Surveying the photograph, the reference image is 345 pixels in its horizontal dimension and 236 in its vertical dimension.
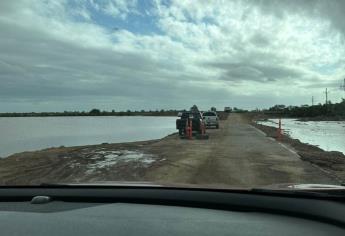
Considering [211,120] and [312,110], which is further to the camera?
[312,110]

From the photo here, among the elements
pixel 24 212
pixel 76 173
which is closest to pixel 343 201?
pixel 24 212

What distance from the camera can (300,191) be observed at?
315cm

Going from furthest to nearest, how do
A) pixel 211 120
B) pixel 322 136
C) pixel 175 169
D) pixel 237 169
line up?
1. pixel 211 120
2. pixel 322 136
3. pixel 175 169
4. pixel 237 169

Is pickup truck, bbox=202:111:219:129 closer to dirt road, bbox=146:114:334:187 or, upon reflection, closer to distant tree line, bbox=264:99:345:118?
dirt road, bbox=146:114:334:187

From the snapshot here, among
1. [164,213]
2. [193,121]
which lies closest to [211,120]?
[193,121]

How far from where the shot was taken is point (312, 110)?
164m

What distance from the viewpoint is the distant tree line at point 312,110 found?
152 metres

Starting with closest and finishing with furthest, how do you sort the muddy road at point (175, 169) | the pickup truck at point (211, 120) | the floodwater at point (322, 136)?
the muddy road at point (175, 169) < the floodwater at point (322, 136) < the pickup truck at point (211, 120)

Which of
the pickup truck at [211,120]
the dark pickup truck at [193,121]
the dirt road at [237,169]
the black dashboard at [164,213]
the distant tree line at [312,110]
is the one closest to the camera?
the black dashboard at [164,213]

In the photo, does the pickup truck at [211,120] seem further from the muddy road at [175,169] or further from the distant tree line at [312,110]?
the distant tree line at [312,110]

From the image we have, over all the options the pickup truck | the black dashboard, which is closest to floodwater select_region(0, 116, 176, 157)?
the pickup truck

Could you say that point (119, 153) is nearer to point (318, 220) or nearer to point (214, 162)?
point (214, 162)

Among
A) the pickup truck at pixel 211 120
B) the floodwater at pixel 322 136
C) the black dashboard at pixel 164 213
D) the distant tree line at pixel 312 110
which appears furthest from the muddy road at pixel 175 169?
the distant tree line at pixel 312 110

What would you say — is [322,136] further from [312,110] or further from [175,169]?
[312,110]
